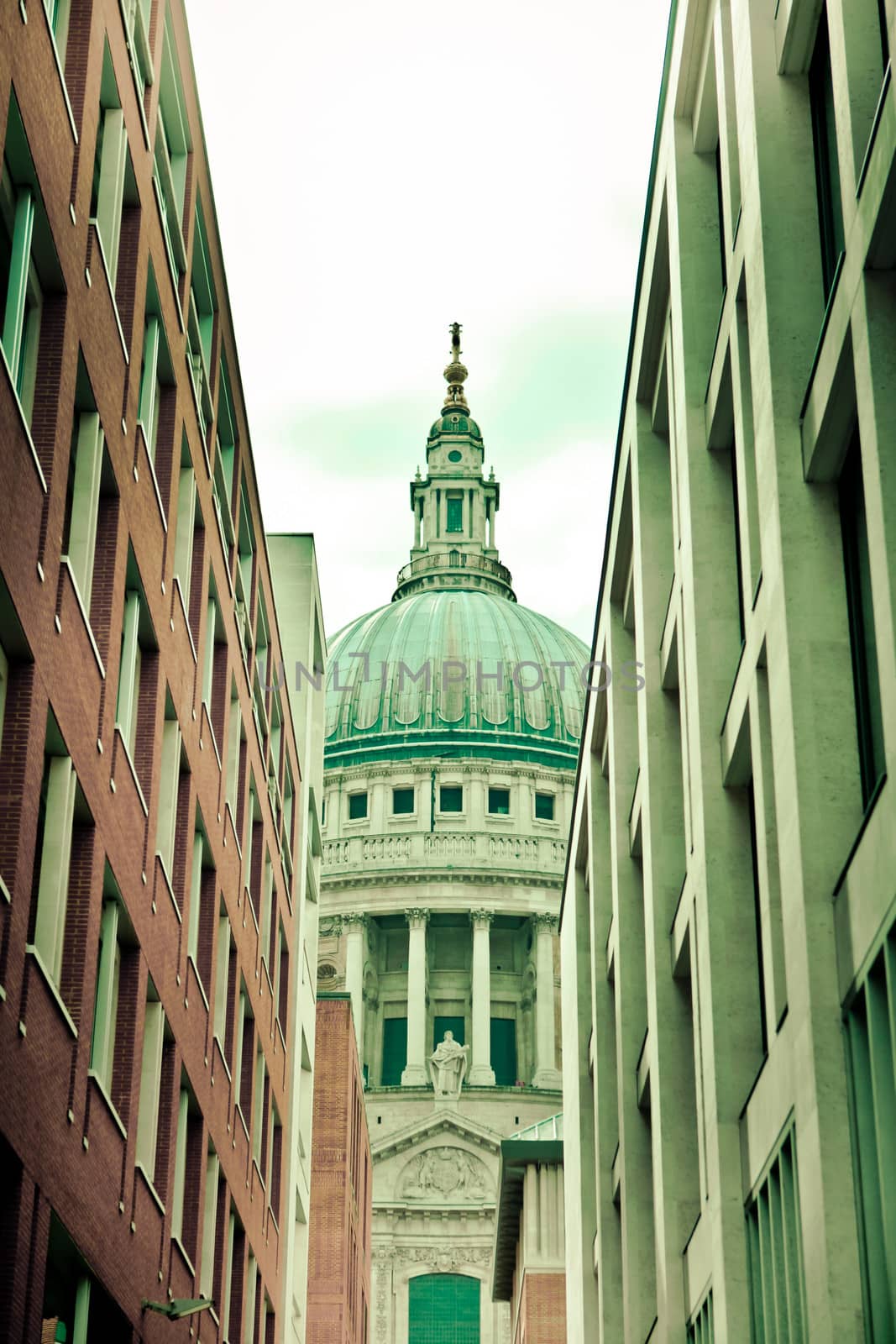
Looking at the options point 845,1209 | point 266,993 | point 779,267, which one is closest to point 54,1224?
point 845,1209

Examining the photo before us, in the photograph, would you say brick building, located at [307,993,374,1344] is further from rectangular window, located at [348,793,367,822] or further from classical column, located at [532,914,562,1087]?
rectangular window, located at [348,793,367,822]

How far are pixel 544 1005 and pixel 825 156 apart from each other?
343 feet

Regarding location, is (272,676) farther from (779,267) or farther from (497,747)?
(497,747)

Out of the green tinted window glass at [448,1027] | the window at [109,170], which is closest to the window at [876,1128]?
the window at [109,170]

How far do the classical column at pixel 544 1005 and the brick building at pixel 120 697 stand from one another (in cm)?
8136

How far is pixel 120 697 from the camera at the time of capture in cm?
2712

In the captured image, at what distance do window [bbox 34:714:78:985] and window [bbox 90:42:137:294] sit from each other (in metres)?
5.55

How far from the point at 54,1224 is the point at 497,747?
111315mm

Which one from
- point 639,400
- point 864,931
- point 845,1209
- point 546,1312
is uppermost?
point 639,400

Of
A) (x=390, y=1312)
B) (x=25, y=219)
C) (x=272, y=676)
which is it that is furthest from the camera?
(x=390, y=1312)

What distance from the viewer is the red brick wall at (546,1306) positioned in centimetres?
6147

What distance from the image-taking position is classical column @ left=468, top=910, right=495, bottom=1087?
120625 millimetres

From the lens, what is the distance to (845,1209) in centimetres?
1759

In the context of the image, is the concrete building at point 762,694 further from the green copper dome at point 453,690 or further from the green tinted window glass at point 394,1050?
the green copper dome at point 453,690
